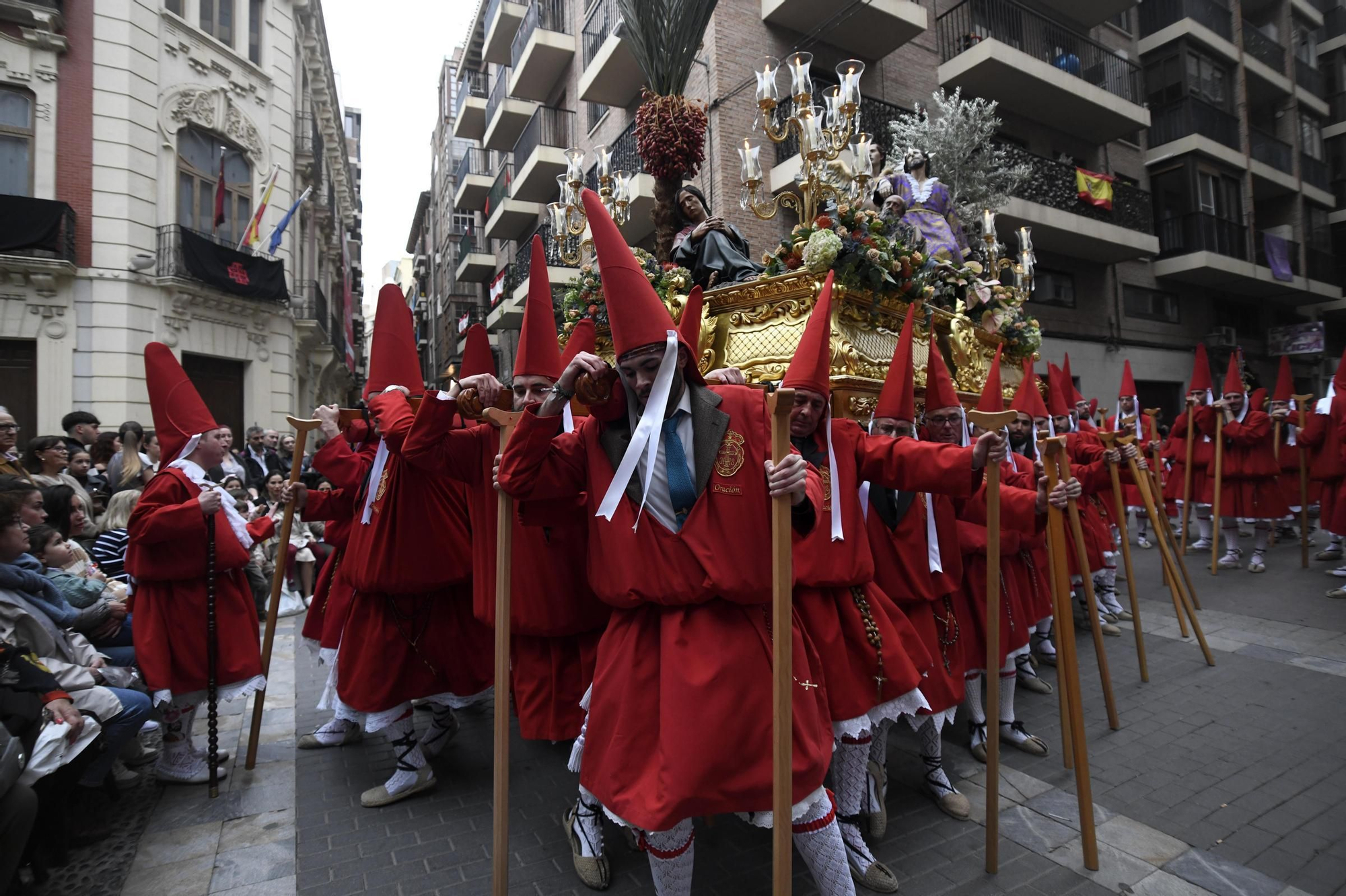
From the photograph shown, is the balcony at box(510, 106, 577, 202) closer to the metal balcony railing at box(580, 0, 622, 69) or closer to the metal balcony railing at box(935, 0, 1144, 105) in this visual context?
the metal balcony railing at box(580, 0, 622, 69)

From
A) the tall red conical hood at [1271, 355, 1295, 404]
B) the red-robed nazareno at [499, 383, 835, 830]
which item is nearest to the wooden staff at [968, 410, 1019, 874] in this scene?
the red-robed nazareno at [499, 383, 835, 830]

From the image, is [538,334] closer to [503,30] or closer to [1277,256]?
[503,30]

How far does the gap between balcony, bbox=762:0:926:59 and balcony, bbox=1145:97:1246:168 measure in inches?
425

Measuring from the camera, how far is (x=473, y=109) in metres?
28.7

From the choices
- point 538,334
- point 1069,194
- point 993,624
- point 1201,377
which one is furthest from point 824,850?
point 1069,194

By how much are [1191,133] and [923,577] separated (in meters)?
22.5

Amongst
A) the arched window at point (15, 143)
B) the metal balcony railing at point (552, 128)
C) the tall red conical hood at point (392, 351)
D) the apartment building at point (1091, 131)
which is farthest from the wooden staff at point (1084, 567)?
the metal balcony railing at point (552, 128)

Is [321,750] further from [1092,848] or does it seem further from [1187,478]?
[1187,478]

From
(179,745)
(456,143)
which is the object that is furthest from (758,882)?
(456,143)

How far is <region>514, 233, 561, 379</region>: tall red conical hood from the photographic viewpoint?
3.29m

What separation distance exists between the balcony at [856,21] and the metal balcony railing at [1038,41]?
8.64 ft

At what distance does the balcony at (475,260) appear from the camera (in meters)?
29.1

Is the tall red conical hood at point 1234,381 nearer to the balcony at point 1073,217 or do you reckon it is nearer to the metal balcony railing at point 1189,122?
the balcony at point 1073,217

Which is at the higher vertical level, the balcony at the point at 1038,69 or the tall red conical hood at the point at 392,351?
the balcony at the point at 1038,69
